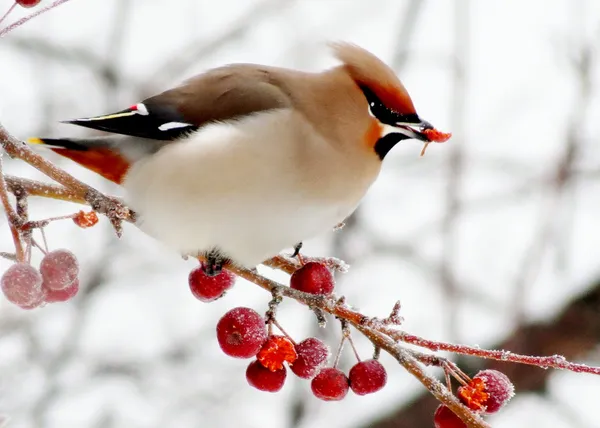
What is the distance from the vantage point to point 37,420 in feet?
15.2

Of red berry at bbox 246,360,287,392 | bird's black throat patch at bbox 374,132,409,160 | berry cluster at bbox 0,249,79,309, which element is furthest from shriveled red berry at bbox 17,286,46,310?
bird's black throat patch at bbox 374,132,409,160

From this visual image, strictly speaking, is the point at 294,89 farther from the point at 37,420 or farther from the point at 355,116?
the point at 37,420

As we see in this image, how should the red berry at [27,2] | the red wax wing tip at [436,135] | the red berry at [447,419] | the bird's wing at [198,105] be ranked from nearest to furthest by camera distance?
1. the red berry at [447,419]
2. the red berry at [27,2]
3. the red wax wing tip at [436,135]
4. the bird's wing at [198,105]

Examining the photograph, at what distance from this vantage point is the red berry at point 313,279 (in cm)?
191

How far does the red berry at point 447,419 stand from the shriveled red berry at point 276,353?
0.35m

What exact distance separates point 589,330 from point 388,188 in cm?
253

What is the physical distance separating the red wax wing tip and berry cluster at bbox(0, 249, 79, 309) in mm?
926

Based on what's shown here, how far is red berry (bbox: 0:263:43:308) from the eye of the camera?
5.91 feet

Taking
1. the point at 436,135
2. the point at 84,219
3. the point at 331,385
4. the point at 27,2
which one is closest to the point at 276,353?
the point at 331,385

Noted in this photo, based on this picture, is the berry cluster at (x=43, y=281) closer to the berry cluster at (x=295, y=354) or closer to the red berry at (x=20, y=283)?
the red berry at (x=20, y=283)

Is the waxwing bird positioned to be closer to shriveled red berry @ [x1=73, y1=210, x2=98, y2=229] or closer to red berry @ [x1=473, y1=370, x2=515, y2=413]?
shriveled red berry @ [x1=73, y1=210, x2=98, y2=229]

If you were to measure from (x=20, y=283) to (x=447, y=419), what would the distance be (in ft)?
3.13

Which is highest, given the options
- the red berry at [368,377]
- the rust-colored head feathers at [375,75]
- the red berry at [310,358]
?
the rust-colored head feathers at [375,75]

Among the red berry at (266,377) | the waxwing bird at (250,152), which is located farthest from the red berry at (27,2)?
the red berry at (266,377)
